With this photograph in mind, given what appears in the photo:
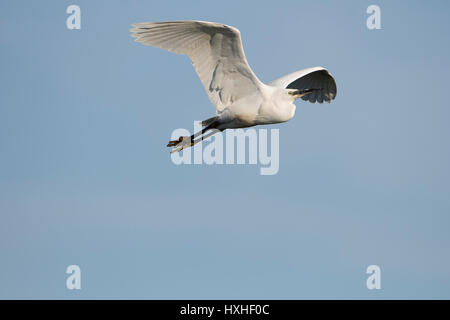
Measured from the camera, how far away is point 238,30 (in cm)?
1750

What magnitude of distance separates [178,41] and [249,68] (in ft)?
6.09

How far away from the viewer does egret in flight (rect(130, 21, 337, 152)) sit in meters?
17.7

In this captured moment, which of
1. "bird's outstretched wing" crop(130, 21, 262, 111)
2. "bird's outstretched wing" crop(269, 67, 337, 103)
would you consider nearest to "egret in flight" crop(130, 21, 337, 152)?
"bird's outstretched wing" crop(130, 21, 262, 111)

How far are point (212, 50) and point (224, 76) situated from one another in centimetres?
80

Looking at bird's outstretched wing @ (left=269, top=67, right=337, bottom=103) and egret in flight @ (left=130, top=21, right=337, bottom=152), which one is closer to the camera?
egret in flight @ (left=130, top=21, right=337, bottom=152)

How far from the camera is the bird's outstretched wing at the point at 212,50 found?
17.6m

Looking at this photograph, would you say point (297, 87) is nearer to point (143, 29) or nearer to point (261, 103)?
point (261, 103)

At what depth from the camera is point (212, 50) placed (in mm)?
18234

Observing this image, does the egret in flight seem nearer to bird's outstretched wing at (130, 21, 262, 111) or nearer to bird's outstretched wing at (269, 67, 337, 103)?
bird's outstretched wing at (130, 21, 262, 111)

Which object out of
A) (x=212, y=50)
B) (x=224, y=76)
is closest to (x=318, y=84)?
(x=224, y=76)

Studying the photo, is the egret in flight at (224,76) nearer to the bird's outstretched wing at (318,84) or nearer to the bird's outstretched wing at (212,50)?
the bird's outstretched wing at (212,50)
